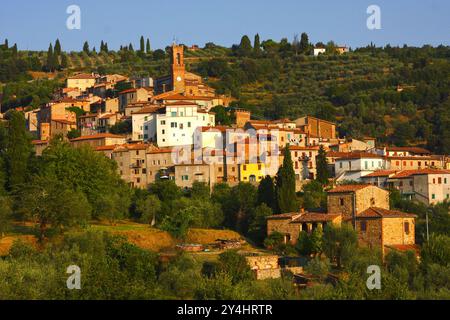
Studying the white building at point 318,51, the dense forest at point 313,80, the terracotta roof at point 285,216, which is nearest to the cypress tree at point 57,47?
the dense forest at point 313,80

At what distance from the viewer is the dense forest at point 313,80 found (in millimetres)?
93438

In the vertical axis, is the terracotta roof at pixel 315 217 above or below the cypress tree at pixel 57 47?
below

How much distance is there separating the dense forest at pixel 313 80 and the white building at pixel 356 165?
49.2 feet

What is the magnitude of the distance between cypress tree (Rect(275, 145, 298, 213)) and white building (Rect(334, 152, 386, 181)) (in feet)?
37.8

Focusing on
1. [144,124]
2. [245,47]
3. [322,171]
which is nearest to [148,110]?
[144,124]

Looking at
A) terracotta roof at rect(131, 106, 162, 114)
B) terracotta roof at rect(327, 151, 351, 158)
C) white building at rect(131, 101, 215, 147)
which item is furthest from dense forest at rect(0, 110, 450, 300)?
terracotta roof at rect(327, 151, 351, 158)

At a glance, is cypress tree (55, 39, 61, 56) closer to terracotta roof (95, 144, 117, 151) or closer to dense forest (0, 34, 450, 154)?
dense forest (0, 34, 450, 154)

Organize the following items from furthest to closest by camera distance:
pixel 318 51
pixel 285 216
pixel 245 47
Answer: pixel 245 47, pixel 318 51, pixel 285 216

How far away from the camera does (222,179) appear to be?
219 feet

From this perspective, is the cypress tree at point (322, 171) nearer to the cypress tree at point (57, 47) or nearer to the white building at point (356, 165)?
the white building at point (356, 165)

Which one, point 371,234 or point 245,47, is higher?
point 245,47

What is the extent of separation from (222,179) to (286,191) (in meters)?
9.80

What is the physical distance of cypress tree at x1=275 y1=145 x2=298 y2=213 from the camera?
57.1 metres

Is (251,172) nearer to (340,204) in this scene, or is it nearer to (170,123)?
(170,123)
